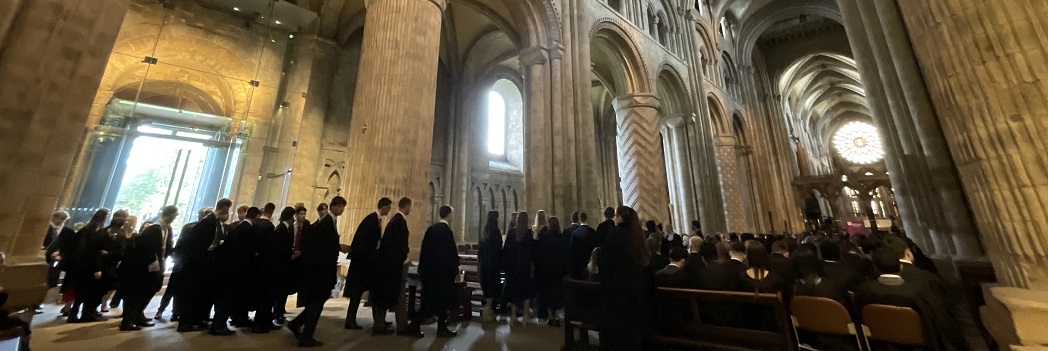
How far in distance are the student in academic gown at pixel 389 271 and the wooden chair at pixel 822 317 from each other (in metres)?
3.09

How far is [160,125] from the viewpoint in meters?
8.82

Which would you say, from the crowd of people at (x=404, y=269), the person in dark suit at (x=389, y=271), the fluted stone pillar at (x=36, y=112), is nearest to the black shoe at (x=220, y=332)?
the crowd of people at (x=404, y=269)

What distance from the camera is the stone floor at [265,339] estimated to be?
3016 millimetres

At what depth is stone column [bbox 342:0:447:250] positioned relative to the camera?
518 cm

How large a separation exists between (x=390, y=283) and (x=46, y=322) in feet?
12.0

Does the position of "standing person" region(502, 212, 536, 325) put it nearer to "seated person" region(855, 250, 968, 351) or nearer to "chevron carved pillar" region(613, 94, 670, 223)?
"seated person" region(855, 250, 968, 351)

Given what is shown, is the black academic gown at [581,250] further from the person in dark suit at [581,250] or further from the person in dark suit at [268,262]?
the person in dark suit at [268,262]

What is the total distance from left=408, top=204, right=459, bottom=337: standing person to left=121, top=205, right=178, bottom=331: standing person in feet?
8.83

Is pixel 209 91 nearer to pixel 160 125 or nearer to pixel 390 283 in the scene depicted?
pixel 160 125

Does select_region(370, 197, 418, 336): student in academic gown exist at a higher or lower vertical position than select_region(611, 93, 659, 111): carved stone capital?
lower

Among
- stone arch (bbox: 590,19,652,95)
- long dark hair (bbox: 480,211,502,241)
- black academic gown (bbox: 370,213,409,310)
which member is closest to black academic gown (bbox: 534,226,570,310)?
long dark hair (bbox: 480,211,502,241)

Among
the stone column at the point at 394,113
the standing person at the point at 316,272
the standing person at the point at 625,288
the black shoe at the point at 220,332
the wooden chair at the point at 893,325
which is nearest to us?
the wooden chair at the point at 893,325

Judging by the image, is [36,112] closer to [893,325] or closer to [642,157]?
[893,325]

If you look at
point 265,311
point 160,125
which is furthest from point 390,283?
point 160,125
